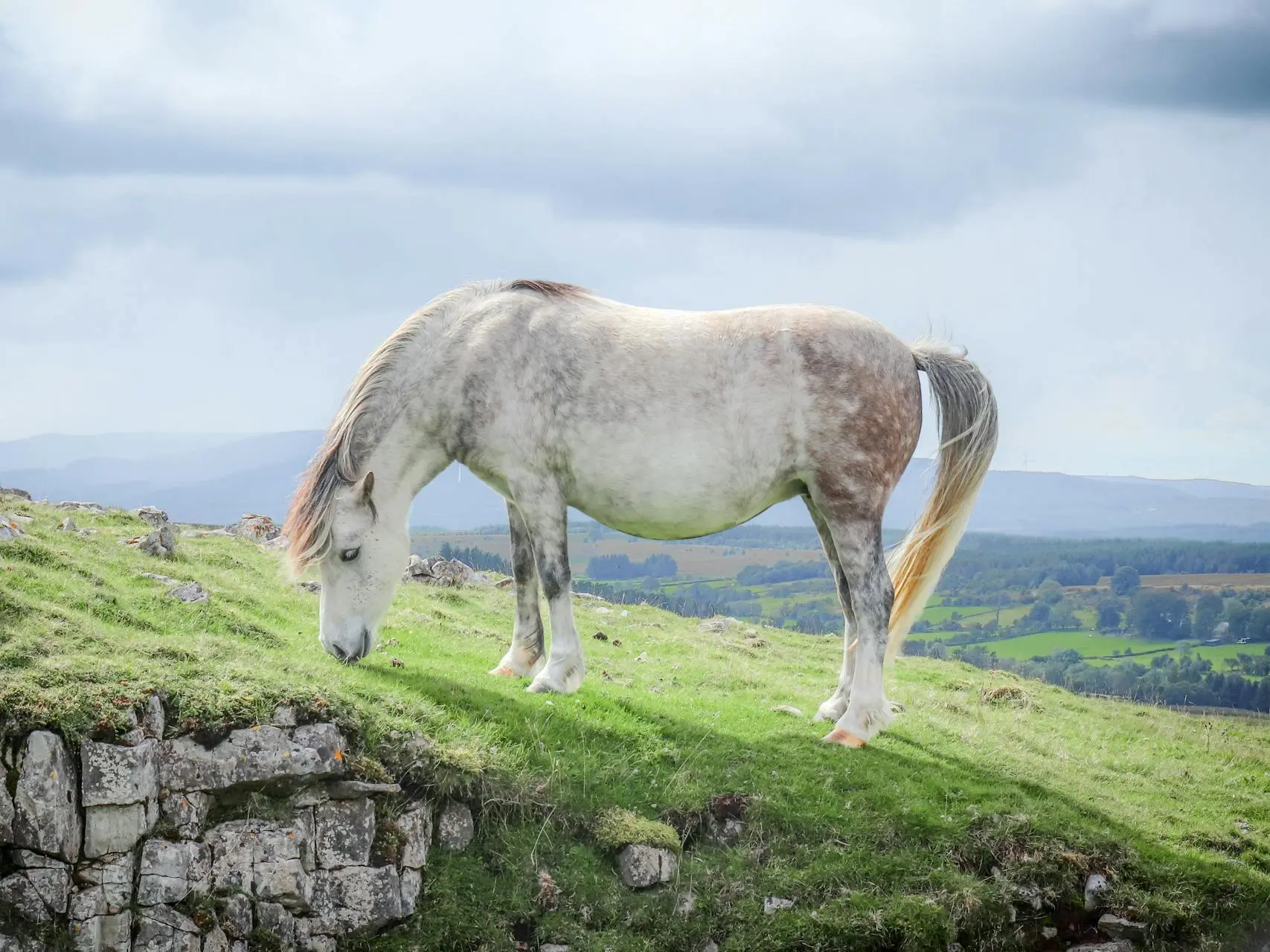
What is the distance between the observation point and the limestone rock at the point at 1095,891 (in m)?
Answer: 10.3

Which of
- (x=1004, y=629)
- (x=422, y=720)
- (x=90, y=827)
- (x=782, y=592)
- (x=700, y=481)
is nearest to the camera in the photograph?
(x=90, y=827)

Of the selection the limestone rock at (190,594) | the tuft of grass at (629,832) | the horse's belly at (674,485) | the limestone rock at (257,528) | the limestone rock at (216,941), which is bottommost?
the limestone rock at (216,941)

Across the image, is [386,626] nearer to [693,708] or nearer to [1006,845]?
[693,708]

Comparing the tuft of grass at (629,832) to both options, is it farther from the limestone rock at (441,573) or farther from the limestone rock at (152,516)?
the limestone rock at (152,516)

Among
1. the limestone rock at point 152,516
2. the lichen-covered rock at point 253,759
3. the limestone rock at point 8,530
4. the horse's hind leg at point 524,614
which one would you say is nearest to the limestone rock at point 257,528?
the limestone rock at point 152,516

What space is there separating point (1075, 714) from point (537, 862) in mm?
10722

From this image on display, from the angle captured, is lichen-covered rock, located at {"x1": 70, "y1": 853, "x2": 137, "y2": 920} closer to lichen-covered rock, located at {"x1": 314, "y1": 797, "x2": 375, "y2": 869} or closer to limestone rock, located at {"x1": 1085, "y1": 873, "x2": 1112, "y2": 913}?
lichen-covered rock, located at {"x1": 314, "y1": 797, "x2": 375, "y2": 869}

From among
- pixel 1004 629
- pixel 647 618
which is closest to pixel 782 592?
pixel 1004 629

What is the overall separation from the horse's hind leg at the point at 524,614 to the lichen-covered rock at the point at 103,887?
470 centimetres

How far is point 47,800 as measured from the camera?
8.59m

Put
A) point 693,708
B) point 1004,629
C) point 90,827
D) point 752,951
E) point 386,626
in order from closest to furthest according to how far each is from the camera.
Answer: point 90,827 < point 752,951 < point 693,708 < point 386,626 < point 1004,629

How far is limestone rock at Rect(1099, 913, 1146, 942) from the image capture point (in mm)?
10055

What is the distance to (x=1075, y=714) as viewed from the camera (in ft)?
56.9

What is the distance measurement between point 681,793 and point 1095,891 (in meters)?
3.92
